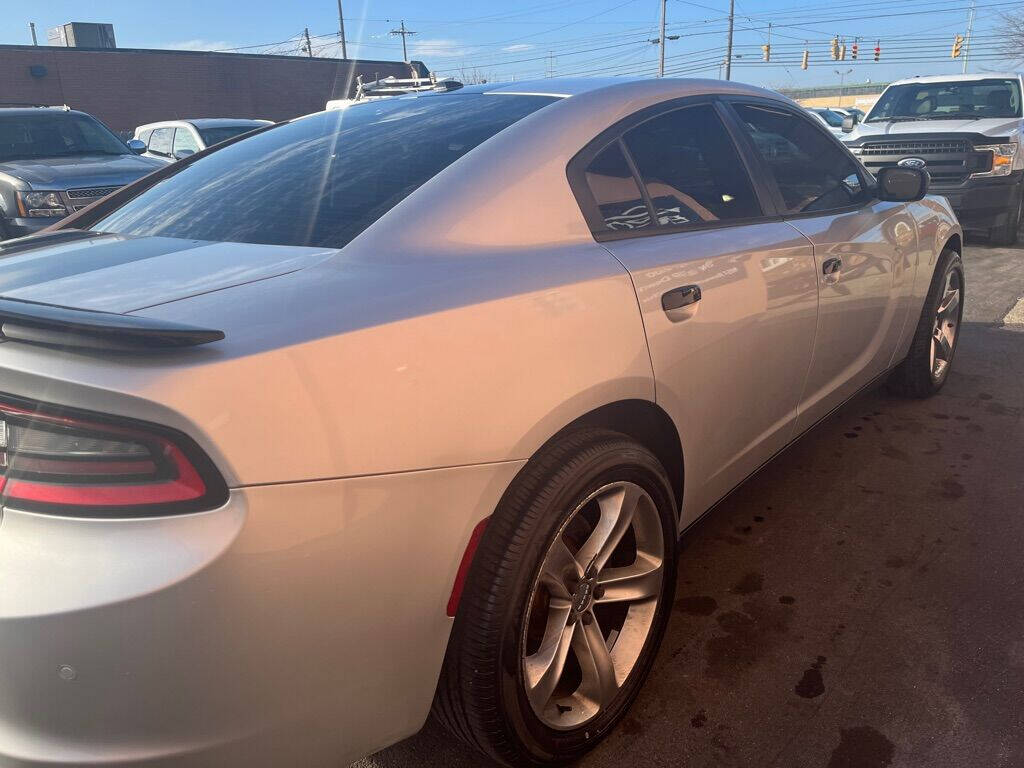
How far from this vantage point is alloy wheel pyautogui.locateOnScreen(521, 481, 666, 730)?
73.5 inches

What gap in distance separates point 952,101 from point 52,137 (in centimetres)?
1038

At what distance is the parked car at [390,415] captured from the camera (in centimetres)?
125

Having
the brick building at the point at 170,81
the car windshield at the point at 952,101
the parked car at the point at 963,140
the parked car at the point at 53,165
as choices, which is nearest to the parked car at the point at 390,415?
the parked car at the point at 53,165

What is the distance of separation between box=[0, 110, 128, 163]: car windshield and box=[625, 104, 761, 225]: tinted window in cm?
790

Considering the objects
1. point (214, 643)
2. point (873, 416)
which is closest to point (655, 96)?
point (214, 643)

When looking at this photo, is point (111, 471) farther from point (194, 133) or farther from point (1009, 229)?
point (194, 133)

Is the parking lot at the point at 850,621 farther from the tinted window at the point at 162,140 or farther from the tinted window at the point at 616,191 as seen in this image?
the tinted window at the point at 162,140

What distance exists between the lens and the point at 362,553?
4.57 feet

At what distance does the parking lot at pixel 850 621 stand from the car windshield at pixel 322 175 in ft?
4.53

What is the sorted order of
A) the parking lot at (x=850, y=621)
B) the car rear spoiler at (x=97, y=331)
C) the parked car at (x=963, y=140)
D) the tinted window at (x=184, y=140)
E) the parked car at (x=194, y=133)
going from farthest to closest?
1. the tinted window at (x=184, y=140)
2. the parked car at (x=194, y=133)
3. the parked car at (x=963, y=140)
4. the parking lot at (x=850, y=621)
5. the car rear spoiler at (x=97, y=331)

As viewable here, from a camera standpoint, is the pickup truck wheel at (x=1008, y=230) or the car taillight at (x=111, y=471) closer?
the car taillight at (x=111, y=471)

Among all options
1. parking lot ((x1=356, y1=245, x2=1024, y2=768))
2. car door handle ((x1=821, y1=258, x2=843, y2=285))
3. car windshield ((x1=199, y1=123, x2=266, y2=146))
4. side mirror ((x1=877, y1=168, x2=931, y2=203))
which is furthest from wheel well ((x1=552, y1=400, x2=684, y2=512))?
car windshield ((x1=199, y1=123, x2=266, y2=146))

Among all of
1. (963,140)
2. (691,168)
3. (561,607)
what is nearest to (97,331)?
(561,607)

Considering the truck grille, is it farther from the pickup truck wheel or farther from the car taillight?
the car taillight
